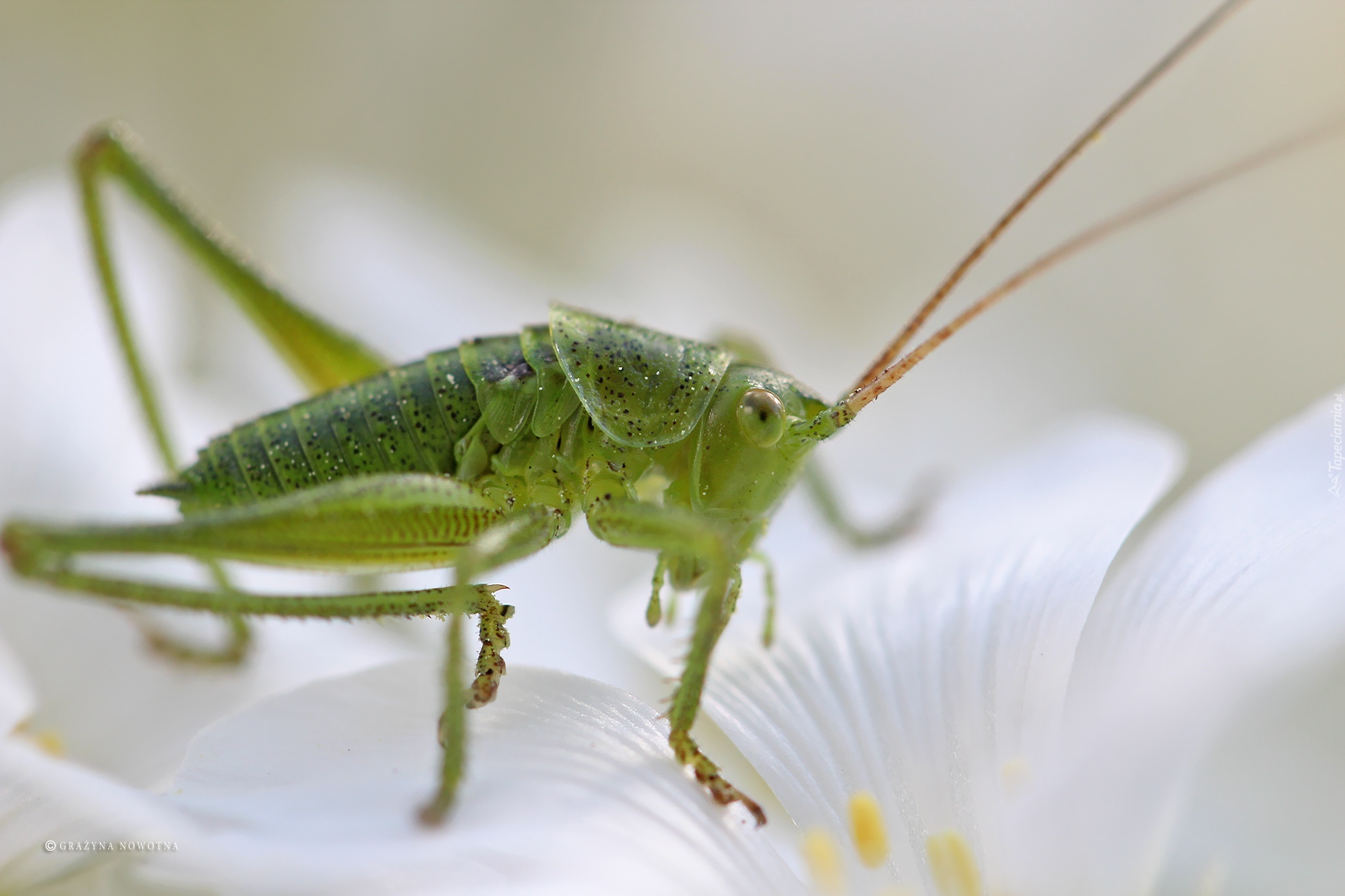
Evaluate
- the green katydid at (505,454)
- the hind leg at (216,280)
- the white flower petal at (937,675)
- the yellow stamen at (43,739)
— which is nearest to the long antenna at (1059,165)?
the green katydid at (505,454)

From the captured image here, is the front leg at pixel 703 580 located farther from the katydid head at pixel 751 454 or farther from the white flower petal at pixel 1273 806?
the white flower petal at pixel 1273 806

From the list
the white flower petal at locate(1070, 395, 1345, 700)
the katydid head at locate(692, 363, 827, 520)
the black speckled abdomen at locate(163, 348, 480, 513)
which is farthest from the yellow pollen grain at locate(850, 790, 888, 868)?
the black speckled abdomen at locate(163, 348, 480, 513)

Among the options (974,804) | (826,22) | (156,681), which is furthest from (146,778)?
(826,22)

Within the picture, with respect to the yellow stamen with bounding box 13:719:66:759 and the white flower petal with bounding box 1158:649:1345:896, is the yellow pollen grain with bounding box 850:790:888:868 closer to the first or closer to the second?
the white flower petal with bounding box 1158:649:1345:896

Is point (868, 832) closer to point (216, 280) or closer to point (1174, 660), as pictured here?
point (1174, 660)

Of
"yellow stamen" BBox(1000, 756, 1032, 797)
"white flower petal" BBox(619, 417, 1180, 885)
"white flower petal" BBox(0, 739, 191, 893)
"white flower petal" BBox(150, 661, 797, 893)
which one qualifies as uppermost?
"white flower petal" BBox(619, 417, 1180, 885)

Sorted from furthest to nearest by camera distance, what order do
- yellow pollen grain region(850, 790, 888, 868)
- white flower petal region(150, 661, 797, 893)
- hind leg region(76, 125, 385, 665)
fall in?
1. hind leg region(76, 125, 385, 665)
2. yellow pollen grain region(850, 790, 888, 868)
3. white flower petal region(150, 661, 797, 893)
